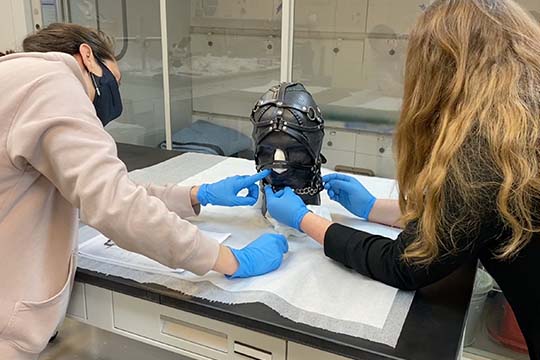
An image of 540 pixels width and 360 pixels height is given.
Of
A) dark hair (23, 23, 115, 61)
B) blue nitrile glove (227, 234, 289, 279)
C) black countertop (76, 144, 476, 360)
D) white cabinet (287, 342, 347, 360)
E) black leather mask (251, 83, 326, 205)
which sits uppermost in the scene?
dark hair (23, 23, 115, 61)

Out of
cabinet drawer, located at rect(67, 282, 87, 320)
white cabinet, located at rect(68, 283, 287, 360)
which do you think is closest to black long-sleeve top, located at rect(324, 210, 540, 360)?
white cabinet, located at rect(68, 283, 287, 360)

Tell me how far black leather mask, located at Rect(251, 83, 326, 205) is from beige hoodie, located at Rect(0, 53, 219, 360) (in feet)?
1.01

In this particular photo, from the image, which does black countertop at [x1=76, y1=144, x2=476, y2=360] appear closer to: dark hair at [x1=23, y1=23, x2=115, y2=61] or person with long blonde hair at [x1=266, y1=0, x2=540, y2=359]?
person with long blonde hair at [x1=266, y1=0, x2=540, y2=359]

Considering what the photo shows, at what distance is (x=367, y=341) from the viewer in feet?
2.45

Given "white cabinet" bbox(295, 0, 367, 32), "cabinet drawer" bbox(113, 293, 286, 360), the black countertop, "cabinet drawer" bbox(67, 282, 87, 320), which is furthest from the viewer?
"white cabinet" bbox(295, 0, 367, 32)

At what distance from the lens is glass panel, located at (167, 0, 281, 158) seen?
3023mm

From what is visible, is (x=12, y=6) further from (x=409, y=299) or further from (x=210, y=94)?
(x=409, y=299)

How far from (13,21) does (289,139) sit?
2296 millimetres

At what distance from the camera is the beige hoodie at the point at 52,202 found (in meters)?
0.75

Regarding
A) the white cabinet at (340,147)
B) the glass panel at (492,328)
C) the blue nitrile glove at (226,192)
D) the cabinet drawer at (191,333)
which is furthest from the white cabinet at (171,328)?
the white cabinet at (340,147)

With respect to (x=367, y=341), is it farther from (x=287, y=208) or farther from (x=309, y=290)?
(x=287, y=208)

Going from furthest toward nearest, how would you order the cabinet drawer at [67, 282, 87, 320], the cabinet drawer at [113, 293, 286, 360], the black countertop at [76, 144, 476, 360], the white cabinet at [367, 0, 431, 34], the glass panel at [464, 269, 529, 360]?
Answer: the white cabinet at [367, 0, 431, 34]
the glass panel at [464, 269, 529, 360]
the cabinet drawer at [67, 282, 87, 320]
the cabinet drawer at [113, 293, 286, 360]
the black countertop at [76, 144, 476, 360]

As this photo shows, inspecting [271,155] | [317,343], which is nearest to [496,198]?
[317,343]

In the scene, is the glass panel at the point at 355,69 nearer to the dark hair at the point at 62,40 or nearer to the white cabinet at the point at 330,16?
the white cabinet at the point at 330,16
